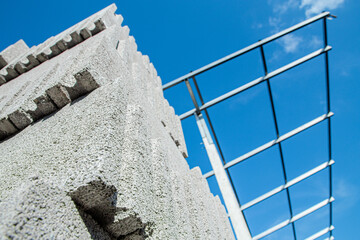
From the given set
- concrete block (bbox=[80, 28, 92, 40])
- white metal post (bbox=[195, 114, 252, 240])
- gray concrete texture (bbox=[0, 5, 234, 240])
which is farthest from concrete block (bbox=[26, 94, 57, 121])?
white metal post (bbox=[195, 114, 252, 240])

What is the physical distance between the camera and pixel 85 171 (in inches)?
29.6

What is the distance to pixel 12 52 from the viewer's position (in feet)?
13.8

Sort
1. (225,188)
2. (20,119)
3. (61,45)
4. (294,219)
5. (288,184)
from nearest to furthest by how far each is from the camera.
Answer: (20,119)
(61,45)
(225,188)
(288,184)
(294,219)

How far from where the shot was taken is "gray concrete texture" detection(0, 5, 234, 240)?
0.64 metres

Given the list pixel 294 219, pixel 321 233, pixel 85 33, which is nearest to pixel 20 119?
pixel 85 33

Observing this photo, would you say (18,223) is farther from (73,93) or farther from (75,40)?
(75,40)

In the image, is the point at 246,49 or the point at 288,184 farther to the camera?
the point at 288,184

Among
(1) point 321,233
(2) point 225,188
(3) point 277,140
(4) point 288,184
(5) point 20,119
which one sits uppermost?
(3) point 277,140

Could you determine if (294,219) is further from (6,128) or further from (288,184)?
(6,128)

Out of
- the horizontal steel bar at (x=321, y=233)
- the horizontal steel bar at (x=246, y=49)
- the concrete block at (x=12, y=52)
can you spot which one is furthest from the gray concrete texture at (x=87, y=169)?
the horizontal steel bar at (x=321, y=233)

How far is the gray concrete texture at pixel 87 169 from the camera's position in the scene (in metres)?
0.64

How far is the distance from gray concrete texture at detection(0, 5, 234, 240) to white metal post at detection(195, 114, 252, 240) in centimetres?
374

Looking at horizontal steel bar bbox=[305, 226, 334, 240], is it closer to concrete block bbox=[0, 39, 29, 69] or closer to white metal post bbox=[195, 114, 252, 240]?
white metal post bbox=[195, 114, 252, 240]

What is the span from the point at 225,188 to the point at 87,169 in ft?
16.0
